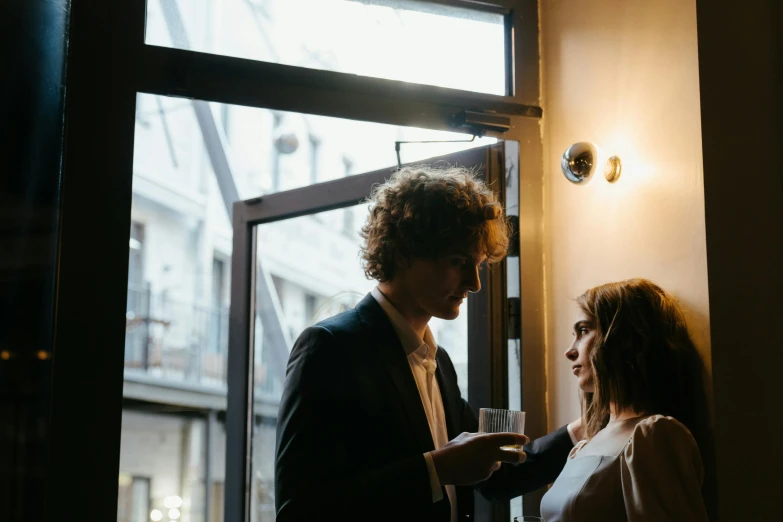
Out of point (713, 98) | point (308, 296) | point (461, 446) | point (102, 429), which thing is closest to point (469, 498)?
point (461, 446)

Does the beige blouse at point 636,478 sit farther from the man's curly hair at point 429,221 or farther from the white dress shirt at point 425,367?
the man's curly hair at point 429,221

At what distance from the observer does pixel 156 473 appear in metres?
7.22

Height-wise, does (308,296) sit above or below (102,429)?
above

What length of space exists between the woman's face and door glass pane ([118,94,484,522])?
4415 millimetres

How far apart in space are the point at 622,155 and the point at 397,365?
0.81 metres

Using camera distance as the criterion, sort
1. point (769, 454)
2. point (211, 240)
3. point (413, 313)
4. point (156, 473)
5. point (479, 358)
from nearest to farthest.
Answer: point (769, 454) < point (413, 313) < point (479, 358) < point (156, 473) < point (211, 240)

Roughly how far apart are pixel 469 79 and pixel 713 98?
0.84 meters

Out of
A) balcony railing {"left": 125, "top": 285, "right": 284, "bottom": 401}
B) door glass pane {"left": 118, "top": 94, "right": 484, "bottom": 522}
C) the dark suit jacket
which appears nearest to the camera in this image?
the dark suit jacket

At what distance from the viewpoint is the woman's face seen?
1970 millimetres

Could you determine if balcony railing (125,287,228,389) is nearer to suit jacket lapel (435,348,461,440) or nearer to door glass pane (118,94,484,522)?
door glass pane (118,94,484,522)

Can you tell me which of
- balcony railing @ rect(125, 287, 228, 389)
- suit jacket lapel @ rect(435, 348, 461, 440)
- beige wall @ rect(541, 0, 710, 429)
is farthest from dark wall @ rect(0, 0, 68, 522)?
balcony railing @ rect(125, 287, 228, 389)

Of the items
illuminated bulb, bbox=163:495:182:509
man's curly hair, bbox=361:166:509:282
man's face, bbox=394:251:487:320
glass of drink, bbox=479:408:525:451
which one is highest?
man's curly hair, bbox=361:166:509:282

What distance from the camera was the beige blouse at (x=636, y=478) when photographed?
1.64 m

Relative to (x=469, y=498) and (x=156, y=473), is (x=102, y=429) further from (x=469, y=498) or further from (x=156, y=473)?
(x=156, y=473)
